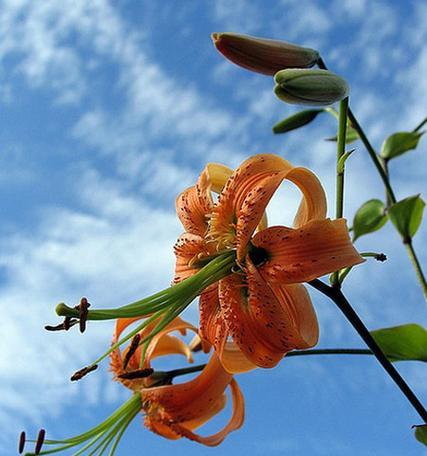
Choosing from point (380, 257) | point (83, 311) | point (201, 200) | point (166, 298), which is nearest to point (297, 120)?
point (201, 200)

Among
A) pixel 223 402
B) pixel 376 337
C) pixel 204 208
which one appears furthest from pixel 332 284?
pixel 223 402

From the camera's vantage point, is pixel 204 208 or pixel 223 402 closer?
pixel 204 208

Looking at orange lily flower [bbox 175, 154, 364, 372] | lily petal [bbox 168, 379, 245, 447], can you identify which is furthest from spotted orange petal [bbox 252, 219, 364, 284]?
lily petal [bbox 168, 379, 245, 447]

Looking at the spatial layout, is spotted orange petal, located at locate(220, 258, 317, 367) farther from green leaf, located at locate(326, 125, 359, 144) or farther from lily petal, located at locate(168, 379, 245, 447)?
green leaf, located at locate(326, 125, 359, 144)

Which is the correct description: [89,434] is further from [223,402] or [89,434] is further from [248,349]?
[248,349]

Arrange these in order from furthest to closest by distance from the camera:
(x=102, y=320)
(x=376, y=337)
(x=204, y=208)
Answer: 1. (x=376, y=337)
2. (x=204, y=208)
3. (x=102, y=320)

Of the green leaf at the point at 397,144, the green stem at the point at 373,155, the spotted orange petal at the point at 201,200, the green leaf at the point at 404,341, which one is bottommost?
the green leaf at the point at 404,341

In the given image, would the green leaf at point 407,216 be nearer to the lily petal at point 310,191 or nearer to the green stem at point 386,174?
the green stem at point 386,174

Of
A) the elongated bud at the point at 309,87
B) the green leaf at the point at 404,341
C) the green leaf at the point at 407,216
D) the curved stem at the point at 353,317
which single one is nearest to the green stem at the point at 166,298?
the curved stem at the point at 353,317
